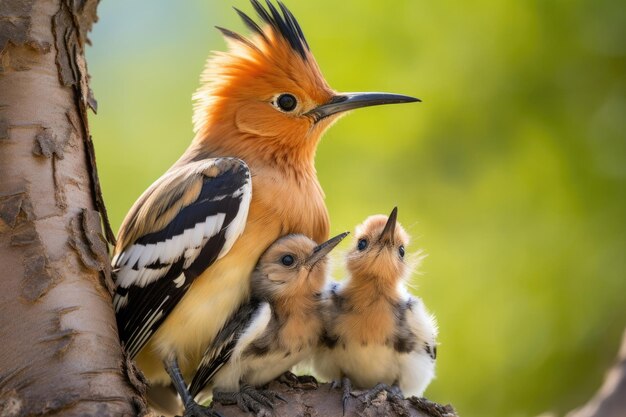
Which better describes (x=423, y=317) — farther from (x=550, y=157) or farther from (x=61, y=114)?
(x=550, y=157)

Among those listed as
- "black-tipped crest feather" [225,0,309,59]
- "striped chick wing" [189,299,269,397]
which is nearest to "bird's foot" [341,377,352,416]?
"striped chick wing" [189,299,269,397]

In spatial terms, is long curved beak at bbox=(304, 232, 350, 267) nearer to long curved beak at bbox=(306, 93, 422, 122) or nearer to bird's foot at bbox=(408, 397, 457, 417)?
long curved beak at bbox=(306, 93, 422, 122)

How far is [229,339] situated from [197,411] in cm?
34

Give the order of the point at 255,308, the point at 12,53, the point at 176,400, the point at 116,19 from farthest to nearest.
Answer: the point at 116,19 → the point at 176,400 → the point at 255,308 → the point at 12,53

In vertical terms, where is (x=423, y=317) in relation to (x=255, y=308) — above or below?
above

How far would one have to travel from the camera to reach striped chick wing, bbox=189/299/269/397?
4.23 meters

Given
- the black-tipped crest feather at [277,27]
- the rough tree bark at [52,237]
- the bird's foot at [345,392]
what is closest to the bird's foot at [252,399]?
the bird's foot at [345,392]

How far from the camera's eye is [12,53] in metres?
3.59

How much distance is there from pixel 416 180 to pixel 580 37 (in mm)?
1507

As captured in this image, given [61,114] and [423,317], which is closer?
[61,114]

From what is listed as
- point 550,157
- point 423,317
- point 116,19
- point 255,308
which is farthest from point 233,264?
point 116,19

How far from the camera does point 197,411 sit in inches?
161

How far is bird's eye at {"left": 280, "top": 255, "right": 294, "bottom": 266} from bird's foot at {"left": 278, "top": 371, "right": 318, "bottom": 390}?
50 centimetres

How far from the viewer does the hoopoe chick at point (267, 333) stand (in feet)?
13.9
